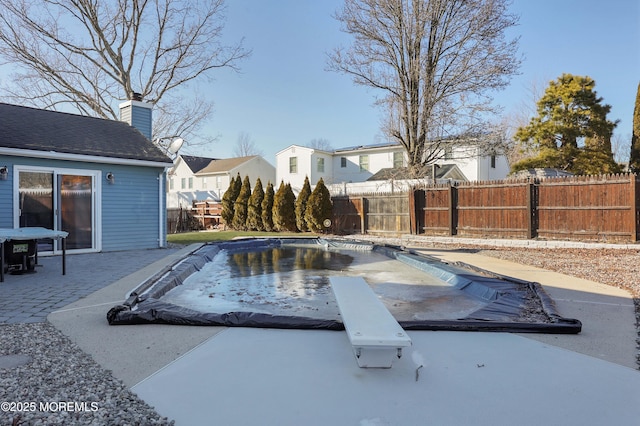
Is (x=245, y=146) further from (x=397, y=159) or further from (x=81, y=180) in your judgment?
(x=81, y=180)

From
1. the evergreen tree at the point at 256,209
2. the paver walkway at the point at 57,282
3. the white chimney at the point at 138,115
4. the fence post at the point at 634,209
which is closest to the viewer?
the paver walkway at the point at 57,282

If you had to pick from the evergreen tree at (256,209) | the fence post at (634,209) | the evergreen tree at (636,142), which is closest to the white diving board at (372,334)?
the fence post at (634,209)

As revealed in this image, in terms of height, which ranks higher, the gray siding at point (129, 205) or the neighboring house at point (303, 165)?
the neighboring house at point (303, 165)

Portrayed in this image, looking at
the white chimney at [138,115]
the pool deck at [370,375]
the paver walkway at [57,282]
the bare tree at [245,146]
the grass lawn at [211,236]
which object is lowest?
the pool deck at [370,375]

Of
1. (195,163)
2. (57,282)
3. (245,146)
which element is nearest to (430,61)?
(57,282)

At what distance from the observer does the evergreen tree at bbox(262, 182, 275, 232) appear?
16938mm

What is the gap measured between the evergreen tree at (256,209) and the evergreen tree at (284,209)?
104cm

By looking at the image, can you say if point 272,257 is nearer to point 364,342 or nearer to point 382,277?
point 382,277

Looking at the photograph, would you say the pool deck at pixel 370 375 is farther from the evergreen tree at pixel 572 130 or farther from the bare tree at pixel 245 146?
the bare tree at pixel 245 146

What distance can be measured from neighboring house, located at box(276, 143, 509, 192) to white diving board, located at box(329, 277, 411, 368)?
2016 centimetres

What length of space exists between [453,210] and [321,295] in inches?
334

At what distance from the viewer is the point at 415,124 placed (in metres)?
15.8

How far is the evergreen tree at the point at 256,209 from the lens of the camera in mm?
17328

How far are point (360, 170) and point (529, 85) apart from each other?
12412mm
